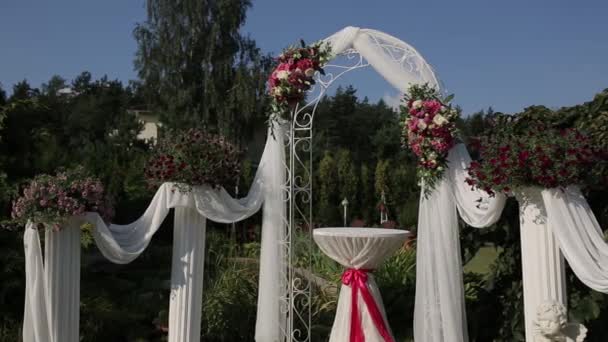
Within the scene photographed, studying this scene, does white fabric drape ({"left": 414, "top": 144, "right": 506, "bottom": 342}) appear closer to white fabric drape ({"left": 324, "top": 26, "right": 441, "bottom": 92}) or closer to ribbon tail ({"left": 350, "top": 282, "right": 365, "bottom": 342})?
ribbon tail ({"left": 350, "top": 282, "right": 365, "bottom": 342})

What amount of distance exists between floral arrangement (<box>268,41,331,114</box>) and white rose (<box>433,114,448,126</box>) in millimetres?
1228

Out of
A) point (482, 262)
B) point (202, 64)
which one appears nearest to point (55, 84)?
point (202, 64)

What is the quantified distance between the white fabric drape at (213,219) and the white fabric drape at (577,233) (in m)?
2.35

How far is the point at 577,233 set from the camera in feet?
12.0

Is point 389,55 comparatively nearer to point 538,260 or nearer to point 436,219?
point 436,219

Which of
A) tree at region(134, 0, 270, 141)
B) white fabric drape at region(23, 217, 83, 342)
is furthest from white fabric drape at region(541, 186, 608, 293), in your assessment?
tree at region(134, 0, 270, 141)

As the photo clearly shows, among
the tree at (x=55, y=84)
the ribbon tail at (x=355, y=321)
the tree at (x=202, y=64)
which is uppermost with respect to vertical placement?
the tree at (x=55, y=84)

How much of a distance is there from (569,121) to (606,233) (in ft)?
3.20

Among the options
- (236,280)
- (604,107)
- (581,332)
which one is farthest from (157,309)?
(604,107)

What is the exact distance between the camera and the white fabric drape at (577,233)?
11.8 ft

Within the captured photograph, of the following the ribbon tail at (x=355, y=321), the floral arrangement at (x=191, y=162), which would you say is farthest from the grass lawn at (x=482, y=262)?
the floral arrangement at (x=191, y=162)

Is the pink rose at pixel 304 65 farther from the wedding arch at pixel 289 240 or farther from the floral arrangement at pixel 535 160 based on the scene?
the floral arrangement at pixel 535 160

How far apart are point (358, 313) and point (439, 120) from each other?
1777 millimetres

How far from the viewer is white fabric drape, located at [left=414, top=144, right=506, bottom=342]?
447 centimetres
